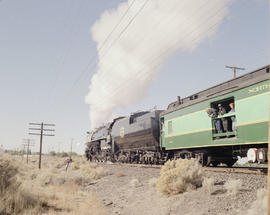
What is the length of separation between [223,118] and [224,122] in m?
0.19

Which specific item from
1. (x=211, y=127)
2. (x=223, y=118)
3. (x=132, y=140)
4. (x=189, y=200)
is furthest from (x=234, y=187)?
(x=132, y=140)

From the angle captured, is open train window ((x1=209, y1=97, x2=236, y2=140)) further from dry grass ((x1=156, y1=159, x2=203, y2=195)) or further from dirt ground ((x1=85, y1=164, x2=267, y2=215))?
dry grass ((x1=156, y1=159, x2=203, y2=195))

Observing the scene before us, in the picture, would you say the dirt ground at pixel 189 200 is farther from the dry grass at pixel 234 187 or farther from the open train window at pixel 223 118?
the open train window at pixel 223 118

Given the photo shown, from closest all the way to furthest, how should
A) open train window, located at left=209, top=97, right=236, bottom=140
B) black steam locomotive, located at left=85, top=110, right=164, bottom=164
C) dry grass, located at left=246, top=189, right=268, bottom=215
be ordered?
dry grass, located at left=246, top=189, right=268, bottom=215, open train window, located at left=209, top=97, right=236, bottom=140, black steam locomotive, located at left=85, top=110, right=164, bottom=164

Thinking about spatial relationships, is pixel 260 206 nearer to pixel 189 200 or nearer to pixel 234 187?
pixel 234 187

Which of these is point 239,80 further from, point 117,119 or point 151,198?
point 117,119

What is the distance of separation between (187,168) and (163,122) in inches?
334

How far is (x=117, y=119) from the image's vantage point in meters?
28.8

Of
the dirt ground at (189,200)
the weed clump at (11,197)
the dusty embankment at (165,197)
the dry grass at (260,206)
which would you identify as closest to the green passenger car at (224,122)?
the dusty embankment at (165,197)

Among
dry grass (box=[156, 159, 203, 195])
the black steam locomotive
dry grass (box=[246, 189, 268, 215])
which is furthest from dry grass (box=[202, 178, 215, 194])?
the black steam locomotive

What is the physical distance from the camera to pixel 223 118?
11547 mm

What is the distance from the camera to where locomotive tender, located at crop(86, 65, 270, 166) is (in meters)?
9.48

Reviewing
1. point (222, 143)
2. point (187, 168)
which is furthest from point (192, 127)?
point (187, 168)

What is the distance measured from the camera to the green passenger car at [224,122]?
31.0ft
